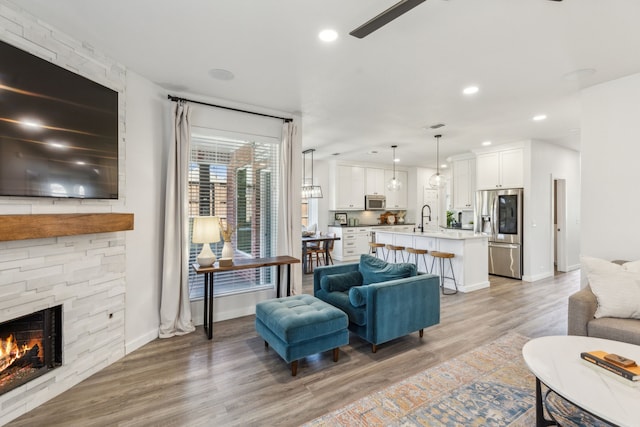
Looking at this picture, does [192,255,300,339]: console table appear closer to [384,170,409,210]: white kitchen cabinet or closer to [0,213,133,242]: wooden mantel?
[0,213,133,242]: wooden mantel

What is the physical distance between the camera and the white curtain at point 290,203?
419 cm

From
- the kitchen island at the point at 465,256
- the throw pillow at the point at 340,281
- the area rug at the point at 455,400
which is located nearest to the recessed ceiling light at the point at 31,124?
the area rug at the point at 455,400

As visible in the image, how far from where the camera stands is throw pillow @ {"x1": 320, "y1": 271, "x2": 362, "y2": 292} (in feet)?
11.9

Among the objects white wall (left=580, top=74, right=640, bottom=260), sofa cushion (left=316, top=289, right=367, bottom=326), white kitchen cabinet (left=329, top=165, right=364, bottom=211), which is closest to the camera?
sofa cushion (left=316, top=289, right=367, bottom=326)

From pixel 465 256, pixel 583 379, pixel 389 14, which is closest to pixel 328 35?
pixel 389 14

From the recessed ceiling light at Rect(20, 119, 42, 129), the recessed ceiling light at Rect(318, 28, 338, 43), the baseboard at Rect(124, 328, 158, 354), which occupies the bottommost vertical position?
the baseboard at Rect(124, 328, 158, 354)

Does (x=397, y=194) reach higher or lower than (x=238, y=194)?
higher

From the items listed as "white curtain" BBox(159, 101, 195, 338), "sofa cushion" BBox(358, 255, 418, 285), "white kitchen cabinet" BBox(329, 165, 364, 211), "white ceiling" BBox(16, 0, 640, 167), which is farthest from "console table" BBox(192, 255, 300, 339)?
"white kitchen cabinet" BBox(329, 165, 364, 211)

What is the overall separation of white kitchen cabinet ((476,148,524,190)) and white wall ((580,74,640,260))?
267 centimetres

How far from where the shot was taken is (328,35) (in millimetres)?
2395

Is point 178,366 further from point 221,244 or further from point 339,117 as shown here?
point 339,117

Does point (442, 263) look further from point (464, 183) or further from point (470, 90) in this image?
point (470, 90)

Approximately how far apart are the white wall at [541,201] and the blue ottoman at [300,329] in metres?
5.04

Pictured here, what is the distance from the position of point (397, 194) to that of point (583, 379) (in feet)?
26.8
